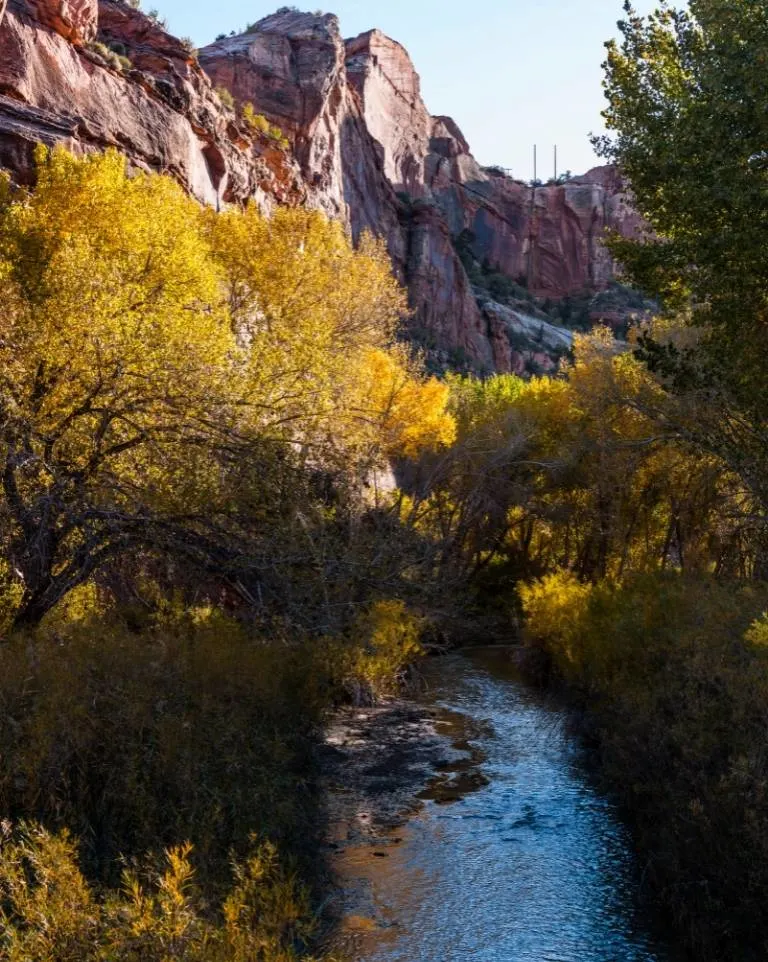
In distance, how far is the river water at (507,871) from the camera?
10.1 metres

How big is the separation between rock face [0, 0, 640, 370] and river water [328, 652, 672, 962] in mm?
10783

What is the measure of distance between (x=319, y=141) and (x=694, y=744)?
67674mm

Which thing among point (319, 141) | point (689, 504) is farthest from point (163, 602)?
point (319, 141)

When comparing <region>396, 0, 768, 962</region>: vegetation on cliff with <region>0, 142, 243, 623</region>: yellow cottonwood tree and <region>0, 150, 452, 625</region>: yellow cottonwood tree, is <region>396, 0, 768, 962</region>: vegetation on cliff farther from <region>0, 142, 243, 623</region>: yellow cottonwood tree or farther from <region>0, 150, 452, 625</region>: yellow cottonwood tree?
<region>0, 142, 243, 623</region>: yellow cottonwood tree

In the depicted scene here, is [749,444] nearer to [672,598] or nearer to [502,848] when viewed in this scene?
[672,598]

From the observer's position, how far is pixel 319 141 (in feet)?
235

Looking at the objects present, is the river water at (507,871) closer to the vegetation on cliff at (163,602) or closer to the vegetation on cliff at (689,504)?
the vegetation on cliff at (689,504)

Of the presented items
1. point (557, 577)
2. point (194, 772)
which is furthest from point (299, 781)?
point (557, 577)

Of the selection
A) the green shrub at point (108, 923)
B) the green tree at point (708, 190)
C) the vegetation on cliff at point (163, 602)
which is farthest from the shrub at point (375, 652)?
the green shrub at point (108, 923)

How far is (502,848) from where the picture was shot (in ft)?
42.2

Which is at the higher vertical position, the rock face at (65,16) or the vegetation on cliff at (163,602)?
the rock face at (65,16)

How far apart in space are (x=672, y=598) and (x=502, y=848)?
571 cm

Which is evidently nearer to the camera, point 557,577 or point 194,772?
point 194,772

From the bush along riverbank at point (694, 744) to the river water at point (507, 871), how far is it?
0.54m
